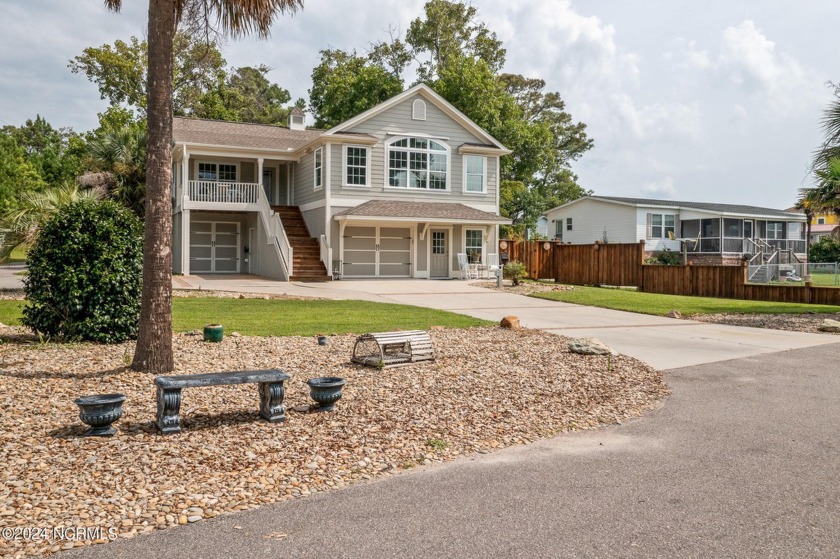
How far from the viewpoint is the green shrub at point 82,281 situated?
9.41m

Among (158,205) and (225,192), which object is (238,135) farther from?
(158,205)

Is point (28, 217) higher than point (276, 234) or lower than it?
lower

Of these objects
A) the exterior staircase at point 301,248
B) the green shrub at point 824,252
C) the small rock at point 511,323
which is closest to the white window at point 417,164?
the exterior staircase at point 301,248

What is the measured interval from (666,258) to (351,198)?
19.1 m

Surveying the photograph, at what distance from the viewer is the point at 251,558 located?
3613 millimetres

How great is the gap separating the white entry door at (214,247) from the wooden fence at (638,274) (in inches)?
458

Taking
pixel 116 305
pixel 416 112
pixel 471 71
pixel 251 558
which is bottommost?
pixel 251 558

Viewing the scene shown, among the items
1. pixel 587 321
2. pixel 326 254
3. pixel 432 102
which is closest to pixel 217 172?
pixel 326 254

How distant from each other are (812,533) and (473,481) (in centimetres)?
208

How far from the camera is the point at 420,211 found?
26641 mm

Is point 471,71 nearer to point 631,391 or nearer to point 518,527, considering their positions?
point 631,391

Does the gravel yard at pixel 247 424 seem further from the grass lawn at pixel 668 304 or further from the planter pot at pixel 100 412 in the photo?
A: the grass lawn at pixel 668 304

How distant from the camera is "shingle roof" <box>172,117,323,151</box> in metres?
27.7

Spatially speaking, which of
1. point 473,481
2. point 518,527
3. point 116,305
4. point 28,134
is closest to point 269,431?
point 473,481
